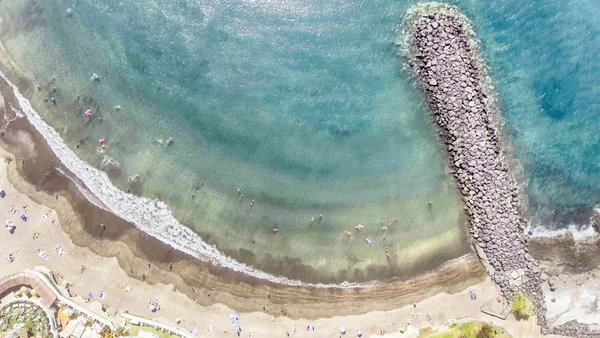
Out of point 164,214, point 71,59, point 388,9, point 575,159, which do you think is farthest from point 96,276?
point 575,159

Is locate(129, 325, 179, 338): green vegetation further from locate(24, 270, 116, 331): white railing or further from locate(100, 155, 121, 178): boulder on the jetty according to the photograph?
locate(100, 155, 121, 178): boulder on the jetty

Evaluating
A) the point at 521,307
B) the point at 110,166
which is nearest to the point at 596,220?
the point at 521,307

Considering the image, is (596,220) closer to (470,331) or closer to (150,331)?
(470,331)

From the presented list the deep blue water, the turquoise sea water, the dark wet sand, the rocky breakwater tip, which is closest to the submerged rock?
the turquoise sea water

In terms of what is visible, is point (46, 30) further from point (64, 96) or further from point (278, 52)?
point (278, 52)

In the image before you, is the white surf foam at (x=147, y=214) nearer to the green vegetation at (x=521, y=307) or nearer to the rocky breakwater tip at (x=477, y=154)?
the rocky breakwater tip at (x=477, y=154)
